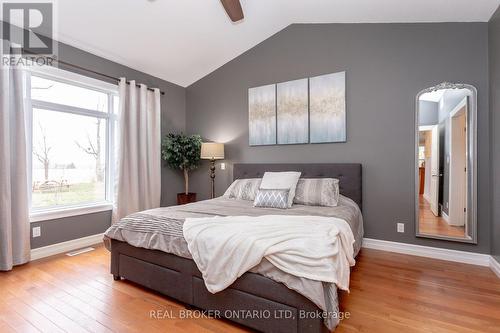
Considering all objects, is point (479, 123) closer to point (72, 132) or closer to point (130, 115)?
point (130, 115)

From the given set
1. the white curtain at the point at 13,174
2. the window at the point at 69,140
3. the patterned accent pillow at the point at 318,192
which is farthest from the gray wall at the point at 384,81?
the white curtain at the point at 13,174

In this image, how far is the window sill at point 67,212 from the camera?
9.87ft

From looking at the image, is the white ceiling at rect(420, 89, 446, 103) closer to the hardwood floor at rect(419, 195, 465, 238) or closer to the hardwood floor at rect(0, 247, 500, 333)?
the hardwood floor at rect(419, 195, 465, 238)

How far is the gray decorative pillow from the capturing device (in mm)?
2826

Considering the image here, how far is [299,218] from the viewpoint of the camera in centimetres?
211

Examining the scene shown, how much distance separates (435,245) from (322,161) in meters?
1.63

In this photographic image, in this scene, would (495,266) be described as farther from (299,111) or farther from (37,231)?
(37,231)

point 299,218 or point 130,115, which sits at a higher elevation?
point 130,115

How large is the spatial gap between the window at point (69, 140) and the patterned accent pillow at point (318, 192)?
2795 mm

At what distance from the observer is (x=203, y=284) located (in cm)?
185

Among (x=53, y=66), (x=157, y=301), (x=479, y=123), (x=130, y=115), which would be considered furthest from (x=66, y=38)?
(x=479, y=123)

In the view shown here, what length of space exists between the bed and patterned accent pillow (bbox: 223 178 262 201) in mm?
653

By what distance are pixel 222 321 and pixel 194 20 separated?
Answer: 135 inches

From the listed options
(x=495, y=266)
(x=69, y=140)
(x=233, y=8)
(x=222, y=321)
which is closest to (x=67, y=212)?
(x=69, y=140)
